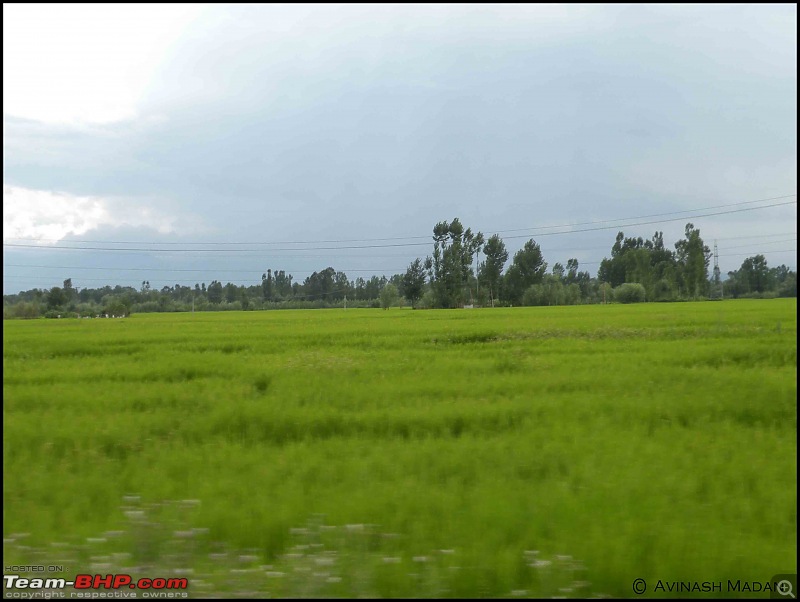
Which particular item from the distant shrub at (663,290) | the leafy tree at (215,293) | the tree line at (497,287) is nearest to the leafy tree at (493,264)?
the tree line at (497,287)

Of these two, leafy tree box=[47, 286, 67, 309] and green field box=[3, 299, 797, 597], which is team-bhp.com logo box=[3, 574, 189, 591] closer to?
green field box=[3, 299, 797, 597]

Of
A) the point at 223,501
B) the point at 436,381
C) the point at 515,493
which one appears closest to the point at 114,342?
the point at 436,381

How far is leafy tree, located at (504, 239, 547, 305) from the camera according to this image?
8712 centimetres

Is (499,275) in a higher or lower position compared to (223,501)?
higher

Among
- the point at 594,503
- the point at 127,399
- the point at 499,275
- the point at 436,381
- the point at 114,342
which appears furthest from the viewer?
the point at 499,275

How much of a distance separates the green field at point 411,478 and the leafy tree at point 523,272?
249ft

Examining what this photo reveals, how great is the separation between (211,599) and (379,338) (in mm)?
16937

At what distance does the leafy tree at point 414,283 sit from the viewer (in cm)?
8438

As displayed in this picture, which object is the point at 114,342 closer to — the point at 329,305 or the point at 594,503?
the point at 594,503

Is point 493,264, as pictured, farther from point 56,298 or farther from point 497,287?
point 56,298

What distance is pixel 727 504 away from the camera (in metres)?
4.95

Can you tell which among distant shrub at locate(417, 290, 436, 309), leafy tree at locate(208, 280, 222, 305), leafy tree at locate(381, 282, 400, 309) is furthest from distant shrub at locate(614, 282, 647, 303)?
leafy tree at locate(208, 280, 222, 305)

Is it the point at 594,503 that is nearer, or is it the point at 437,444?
the point at 594,503

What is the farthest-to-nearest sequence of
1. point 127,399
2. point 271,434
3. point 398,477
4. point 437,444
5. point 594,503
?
point 127,399 < point 271,434 < point 437,444 < point 398,477 < point 594,503
